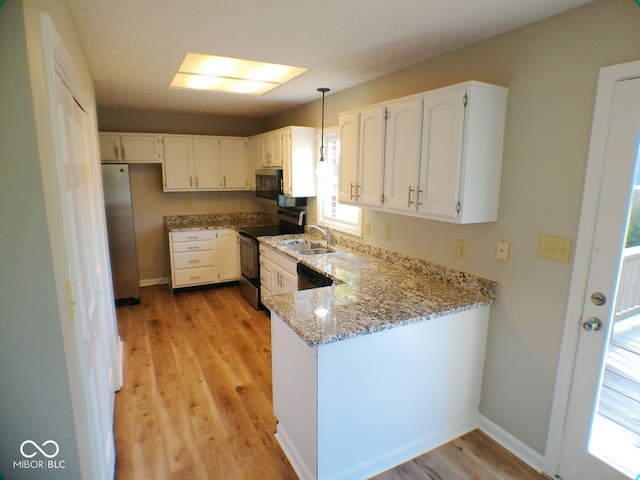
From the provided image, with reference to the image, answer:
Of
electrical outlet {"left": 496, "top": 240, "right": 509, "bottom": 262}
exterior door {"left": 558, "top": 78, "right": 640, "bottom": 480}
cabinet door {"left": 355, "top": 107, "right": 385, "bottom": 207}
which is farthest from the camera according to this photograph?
cabinet door {"left": 355, "top": 107, "right": 385, "bottom": 207}

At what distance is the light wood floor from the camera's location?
6.62 ft

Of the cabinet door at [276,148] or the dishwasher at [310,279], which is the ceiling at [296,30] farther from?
the dishwasher at [310,279]

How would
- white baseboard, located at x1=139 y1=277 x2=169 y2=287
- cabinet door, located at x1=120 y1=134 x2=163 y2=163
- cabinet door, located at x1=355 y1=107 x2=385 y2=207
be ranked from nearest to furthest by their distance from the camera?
cabinet door, located at x1=355 y1=107 x2=385 y2=207, cabinet door, located at x1=120 y1=134 x2=163 y2=163, white baseboard, located at x1=139 y1=277 x2=169 y2=287

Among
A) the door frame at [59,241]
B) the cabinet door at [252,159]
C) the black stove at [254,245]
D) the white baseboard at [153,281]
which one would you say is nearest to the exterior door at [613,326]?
the door frame at [59,241]

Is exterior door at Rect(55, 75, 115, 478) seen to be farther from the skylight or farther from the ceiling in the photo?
the skylight

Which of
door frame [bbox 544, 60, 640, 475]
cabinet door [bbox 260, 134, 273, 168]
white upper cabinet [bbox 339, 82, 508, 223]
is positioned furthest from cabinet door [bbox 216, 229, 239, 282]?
door frame [bbox 544, 60, 640, 475]

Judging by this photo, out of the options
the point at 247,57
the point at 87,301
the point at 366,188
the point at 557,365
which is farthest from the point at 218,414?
the point at 247,57

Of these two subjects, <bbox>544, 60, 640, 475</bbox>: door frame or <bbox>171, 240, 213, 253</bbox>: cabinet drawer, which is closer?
<bbox>544, 60, 640, 475</bbox>: door frame

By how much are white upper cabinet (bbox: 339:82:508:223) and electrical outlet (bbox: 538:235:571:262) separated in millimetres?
299

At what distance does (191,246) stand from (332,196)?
2106 mm

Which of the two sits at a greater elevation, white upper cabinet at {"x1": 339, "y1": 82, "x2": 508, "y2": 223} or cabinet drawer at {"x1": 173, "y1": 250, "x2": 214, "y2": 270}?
white upper cabinet at {"x1": 339, "y1": 82, "x2": 508, "y2": 223}

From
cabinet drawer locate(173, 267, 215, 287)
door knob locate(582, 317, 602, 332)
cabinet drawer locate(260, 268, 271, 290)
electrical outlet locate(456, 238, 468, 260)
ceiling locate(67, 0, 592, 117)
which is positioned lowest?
cabinet drawer locate(173, 267, 215, 287)

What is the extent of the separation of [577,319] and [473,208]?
74 centimetres

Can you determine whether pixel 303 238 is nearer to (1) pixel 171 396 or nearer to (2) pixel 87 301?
(1) pixel 171 396
